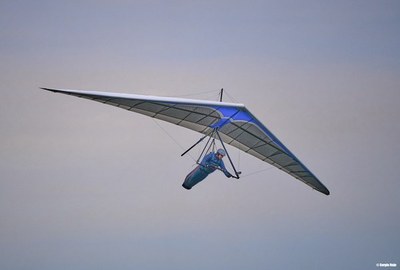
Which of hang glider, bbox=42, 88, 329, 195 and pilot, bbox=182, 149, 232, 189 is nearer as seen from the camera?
hang glider, bbox=42, 88, 329, 195

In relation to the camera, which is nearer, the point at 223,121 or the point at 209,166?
the point at 209,166

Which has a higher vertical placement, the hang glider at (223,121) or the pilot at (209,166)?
the hang glider at (223,121)

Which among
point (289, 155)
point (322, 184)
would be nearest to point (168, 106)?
point (289, 155)

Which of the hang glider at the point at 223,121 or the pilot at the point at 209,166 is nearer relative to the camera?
the hang glider at the point at 223,121

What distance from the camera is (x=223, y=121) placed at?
32156 mm

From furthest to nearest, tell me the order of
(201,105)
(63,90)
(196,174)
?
(196,174), (201,105), (63,90)

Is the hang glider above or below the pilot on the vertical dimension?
above

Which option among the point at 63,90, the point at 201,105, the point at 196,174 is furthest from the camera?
the point at 196,174

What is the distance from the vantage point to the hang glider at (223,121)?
2938 centimetres

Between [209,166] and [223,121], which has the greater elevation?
[223,121]

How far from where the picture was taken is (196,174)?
107 feet

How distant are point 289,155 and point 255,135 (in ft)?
7.73

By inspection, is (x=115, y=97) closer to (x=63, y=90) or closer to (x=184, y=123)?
(x=63, y=90)

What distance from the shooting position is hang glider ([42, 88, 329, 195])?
96.4 feet
